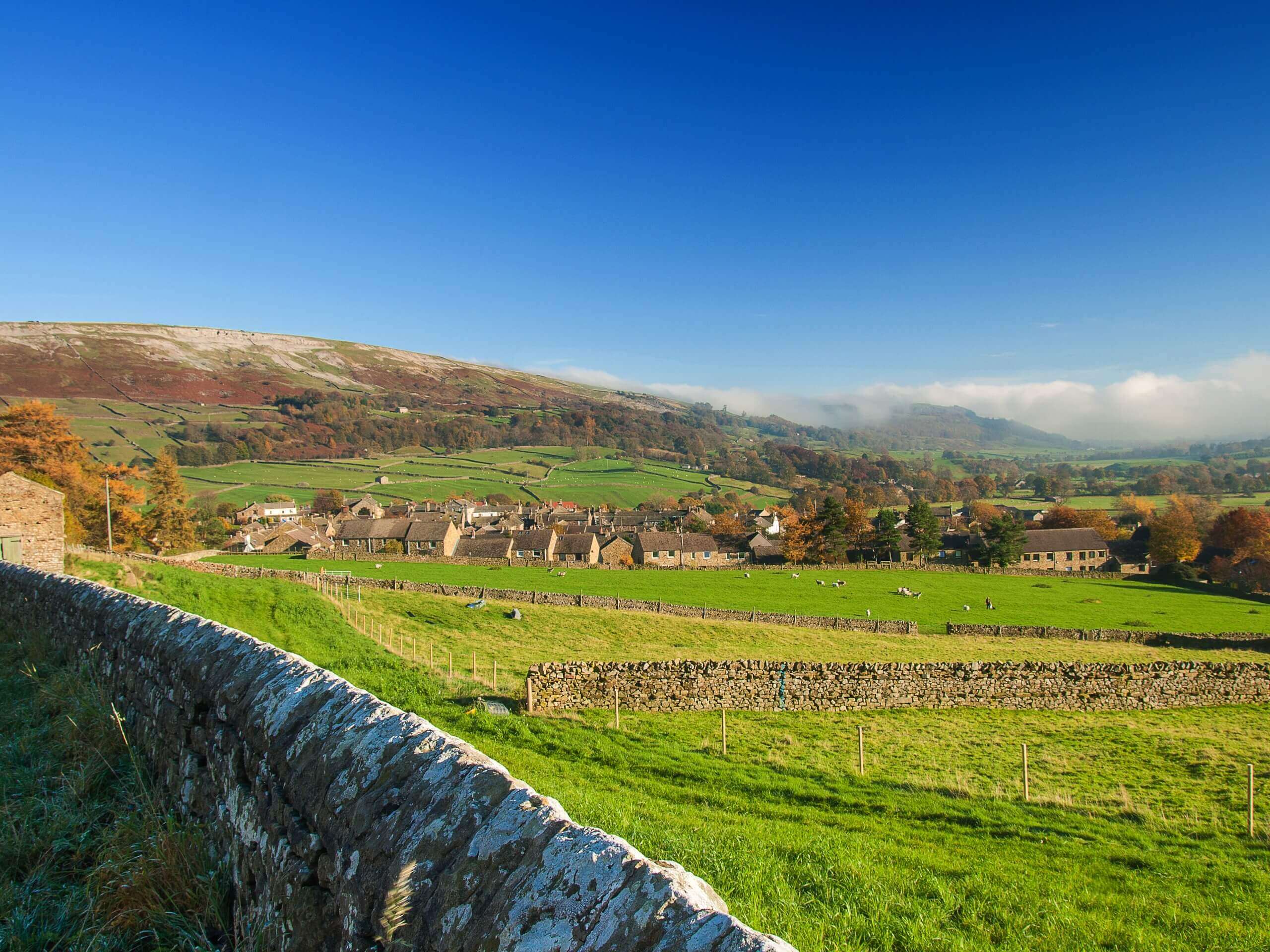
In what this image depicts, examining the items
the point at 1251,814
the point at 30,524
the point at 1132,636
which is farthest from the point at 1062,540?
the point at 30,524

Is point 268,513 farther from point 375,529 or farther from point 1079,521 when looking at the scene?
point 1079,521

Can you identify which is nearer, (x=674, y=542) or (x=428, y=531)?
(x=428, y=531)

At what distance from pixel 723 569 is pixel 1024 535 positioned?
39.4 meters

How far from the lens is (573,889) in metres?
1.95

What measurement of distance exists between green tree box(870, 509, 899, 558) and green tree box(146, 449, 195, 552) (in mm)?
73818

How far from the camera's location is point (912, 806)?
11477mm

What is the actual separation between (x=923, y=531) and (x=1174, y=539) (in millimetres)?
29873

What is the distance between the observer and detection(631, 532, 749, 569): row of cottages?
8275 cm

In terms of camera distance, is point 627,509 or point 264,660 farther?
point 627,509

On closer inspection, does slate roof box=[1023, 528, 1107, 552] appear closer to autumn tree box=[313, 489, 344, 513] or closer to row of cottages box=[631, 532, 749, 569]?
row of cottages box=[631, 532, 749, 569]

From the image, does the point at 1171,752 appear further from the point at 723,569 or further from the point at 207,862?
the point at 723,569

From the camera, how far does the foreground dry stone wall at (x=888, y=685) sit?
1931cm

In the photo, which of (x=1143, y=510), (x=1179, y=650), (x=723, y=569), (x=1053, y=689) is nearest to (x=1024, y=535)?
(x=723, y=569)

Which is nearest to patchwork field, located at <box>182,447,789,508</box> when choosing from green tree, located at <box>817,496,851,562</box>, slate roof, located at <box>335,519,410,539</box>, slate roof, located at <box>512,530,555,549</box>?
slate roof, located at <box>335,519,410,539</box>
